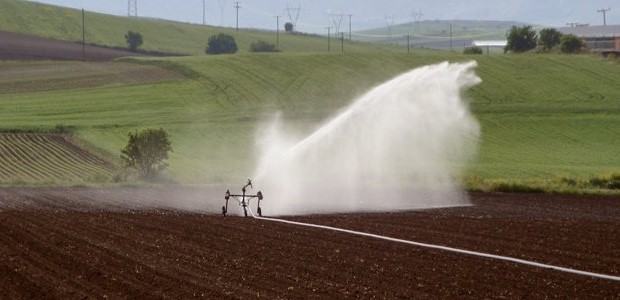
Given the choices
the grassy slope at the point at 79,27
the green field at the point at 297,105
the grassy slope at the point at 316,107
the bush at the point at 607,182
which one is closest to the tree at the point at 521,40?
the green field at the point at 297,105

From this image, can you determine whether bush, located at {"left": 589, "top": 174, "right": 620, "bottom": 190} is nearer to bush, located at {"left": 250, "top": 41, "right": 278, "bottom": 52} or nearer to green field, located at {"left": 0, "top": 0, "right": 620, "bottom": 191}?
green field, located at {"left": 0, "top": 0, "right": 620, "bottom": 191}

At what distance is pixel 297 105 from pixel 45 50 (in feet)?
175

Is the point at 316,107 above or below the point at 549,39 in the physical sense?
below

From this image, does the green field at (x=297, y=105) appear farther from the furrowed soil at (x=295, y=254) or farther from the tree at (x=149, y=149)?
the furrowed soil at (x=295, y=254)

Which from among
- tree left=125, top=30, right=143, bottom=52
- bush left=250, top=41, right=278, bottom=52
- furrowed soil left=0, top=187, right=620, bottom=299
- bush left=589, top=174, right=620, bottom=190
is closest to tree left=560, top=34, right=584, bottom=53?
bush left=250, top=41, right=278, bottom=52

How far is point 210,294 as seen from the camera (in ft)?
Result: 60.0

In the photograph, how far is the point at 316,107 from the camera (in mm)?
98188

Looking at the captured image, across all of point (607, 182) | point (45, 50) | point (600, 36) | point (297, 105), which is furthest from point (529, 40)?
point (607, 182)

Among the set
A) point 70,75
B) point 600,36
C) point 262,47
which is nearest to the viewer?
point 70,75

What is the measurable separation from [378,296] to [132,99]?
83958 millimetres

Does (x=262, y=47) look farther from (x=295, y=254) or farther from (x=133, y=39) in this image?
(x=295, y=254)

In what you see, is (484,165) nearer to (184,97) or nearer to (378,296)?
(184,97)

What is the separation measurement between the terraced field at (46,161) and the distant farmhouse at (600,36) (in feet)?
364

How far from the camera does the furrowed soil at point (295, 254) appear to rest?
62.4ft
